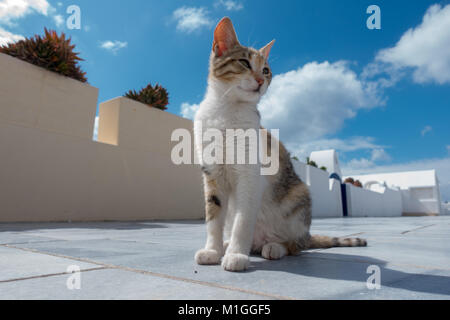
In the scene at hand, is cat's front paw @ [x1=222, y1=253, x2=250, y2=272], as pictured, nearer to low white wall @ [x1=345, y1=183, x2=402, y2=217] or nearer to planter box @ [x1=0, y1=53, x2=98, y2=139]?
planter box @ [x1=0, y1=53, x2=98, y2=139]

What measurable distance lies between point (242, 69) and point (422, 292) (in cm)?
148

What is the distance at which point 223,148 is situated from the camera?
166 cm

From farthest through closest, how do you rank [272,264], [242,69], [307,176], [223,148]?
[307,176]
[242,69]
[223,148]
[272,264]

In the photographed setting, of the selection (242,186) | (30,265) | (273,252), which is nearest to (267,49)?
(242,186)

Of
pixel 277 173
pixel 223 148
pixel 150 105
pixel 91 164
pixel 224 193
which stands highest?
pixel 150 105

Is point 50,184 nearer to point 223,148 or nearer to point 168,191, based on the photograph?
point 168,191

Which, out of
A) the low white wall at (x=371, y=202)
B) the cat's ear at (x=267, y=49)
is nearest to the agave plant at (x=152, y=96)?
the cat's ear at (x=267, y=49)

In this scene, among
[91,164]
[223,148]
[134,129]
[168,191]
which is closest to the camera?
[223,148]

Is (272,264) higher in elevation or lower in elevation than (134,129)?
lower

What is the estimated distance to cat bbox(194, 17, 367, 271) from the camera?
5.12 feet

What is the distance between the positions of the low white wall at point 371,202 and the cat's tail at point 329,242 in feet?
56.5

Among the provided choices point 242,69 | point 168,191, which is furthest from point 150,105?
point 242,69

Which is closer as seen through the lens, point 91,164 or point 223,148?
point 223,148

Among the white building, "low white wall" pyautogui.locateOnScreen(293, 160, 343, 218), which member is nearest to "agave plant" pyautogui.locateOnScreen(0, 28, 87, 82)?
"low white wall" pyautogui.locateOnScreen(293, 160, 343, 218)
